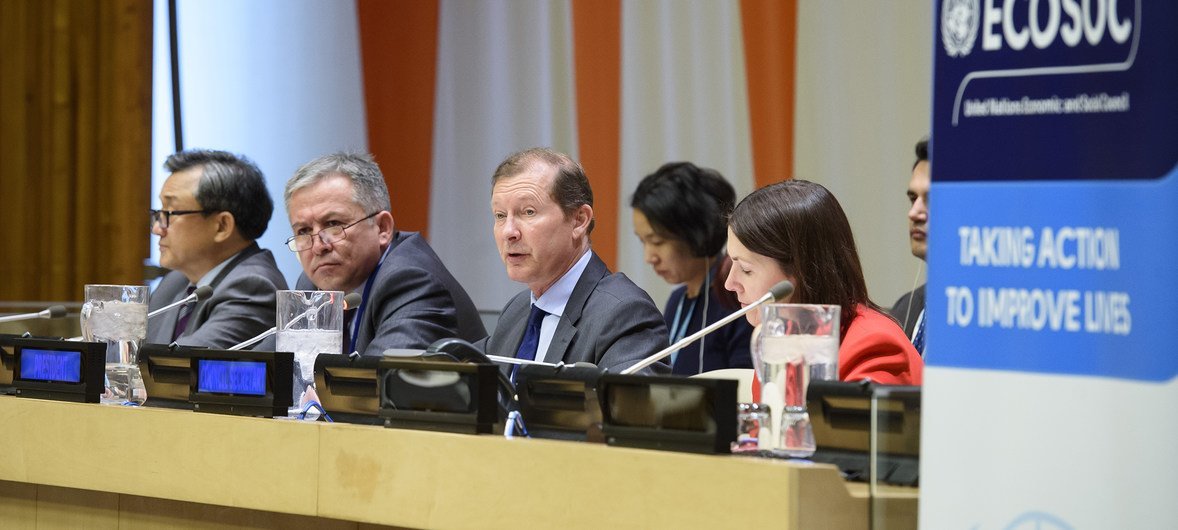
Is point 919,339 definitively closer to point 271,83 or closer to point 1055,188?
point 1055,188

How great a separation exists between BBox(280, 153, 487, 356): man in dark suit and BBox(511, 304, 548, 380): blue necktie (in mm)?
253

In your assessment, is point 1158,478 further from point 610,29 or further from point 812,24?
point 610,29

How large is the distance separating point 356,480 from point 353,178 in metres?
1.50

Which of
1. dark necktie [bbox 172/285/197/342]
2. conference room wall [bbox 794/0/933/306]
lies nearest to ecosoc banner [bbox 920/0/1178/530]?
dark necktie [bbox 172/285/197/342]

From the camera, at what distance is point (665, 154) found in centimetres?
497

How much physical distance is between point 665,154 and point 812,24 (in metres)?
0.71

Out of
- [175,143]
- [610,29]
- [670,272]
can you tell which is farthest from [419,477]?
[175,143]

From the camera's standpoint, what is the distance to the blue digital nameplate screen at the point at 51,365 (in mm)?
2299

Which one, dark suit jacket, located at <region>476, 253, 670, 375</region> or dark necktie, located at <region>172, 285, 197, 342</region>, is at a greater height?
dark suit jacket, located at <region>476, 253, 670, 375</region>

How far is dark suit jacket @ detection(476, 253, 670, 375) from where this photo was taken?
257 centimetres

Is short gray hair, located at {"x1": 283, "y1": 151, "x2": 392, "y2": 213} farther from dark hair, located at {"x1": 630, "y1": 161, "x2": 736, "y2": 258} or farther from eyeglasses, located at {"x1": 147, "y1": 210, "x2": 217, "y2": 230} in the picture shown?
dark hair, located at {"x1": 630, "y1": 161, "x2": 736, "y2": 258}

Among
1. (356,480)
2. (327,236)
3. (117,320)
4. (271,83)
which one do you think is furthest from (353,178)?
(271,83)

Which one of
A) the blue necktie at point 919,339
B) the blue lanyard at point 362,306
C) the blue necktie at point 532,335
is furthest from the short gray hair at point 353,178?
the blue necktie at point 919,339

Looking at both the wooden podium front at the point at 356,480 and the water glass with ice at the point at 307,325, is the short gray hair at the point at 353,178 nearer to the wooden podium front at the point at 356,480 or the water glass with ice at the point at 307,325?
the water glass with ice at the point at 307,325
